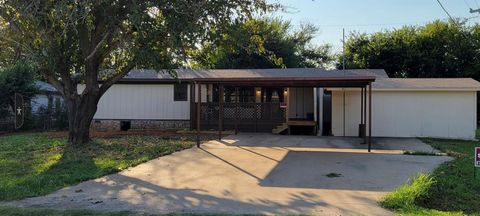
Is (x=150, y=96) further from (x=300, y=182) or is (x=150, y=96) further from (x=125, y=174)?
(x=300, y=182)

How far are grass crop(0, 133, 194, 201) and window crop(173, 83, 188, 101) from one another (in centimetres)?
561

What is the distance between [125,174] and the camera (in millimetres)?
9875

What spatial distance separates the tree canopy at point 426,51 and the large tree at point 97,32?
76.9 ft

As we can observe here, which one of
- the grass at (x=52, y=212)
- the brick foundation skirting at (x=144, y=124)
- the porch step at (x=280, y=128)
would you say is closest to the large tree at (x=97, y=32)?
the grass at (x=52, y=212)

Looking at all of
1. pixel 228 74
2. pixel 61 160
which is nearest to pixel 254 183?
pixel 61 160

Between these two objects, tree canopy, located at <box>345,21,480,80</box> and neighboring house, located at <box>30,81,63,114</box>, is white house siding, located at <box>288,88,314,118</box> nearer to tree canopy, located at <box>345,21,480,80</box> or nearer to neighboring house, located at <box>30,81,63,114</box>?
neighboring house, located at <box>30,81,63,114</box>

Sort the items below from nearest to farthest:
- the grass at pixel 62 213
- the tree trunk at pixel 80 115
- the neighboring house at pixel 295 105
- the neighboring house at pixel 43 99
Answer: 1. the grass at pixel 62 213
2. the tree trunk at pixel 80 115
3. the neighboring house at pixel 295 105
4. the neighboring house at pixel 43 99

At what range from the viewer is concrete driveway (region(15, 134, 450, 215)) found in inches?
275

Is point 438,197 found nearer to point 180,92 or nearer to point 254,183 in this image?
point 254,183

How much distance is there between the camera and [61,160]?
459 inches

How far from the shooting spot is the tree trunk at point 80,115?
14875mm

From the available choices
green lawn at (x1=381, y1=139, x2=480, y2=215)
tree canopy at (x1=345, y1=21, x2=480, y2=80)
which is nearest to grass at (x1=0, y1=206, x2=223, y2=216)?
green lawn at (x1=381, y1=139, x2=480, y2=215)

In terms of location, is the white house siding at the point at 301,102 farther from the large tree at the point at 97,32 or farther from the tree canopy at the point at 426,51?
the tree canopy at the point at 426,51

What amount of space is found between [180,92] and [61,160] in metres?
11.4
